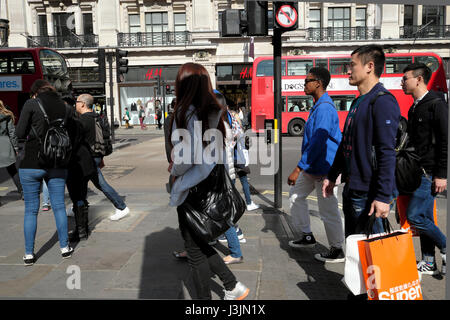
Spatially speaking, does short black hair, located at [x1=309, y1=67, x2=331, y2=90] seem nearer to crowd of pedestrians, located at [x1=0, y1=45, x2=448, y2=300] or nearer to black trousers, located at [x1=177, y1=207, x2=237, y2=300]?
crowd of pedestrians, located at [x1=0, y1=45, x2=448, y2=300]

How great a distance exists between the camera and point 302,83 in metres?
18.7

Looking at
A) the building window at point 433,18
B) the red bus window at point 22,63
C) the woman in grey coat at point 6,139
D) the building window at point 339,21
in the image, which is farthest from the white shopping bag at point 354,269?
the building window at point 433,18

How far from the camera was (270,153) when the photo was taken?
498 inches

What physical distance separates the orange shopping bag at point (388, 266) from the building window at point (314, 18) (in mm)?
28341

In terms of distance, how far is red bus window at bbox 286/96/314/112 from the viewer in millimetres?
18922

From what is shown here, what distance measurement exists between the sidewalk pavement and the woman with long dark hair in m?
0.58

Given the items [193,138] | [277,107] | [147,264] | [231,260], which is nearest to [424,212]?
[231,260]

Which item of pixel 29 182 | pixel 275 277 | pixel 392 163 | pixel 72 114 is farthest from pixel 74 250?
pixel 392 163

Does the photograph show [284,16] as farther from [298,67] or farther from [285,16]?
[298,67]

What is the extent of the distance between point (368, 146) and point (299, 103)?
55.8 ft

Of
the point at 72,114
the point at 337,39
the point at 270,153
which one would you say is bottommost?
the point at 270,153

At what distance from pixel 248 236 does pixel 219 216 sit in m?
2.00

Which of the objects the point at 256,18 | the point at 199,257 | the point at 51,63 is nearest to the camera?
the point at 199,257
